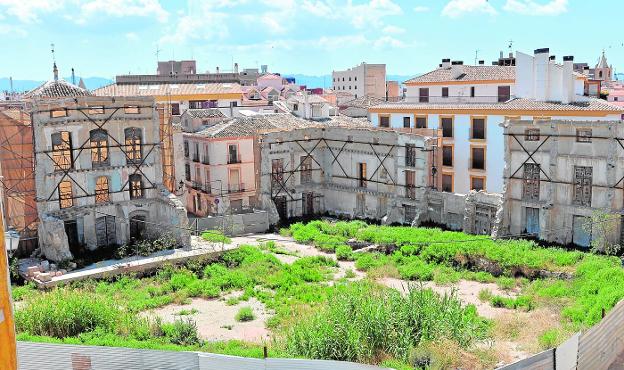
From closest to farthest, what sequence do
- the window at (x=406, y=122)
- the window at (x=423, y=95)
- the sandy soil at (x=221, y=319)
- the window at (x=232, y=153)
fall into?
1. the sandy soil at (x=221, y=319)
2. the window at (x=232, y=153)
3. the window at (x=406, y=122)
4. the window at (x=423, y=95)

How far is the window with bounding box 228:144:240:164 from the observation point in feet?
153

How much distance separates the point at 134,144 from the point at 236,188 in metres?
10.1

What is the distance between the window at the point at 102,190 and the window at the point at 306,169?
14294 mm

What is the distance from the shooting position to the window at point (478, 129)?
4419 centimetres

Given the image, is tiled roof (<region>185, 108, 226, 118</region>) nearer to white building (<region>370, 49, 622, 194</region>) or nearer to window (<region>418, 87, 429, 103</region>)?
white building (<region>370, 49, 622, 194</region>)

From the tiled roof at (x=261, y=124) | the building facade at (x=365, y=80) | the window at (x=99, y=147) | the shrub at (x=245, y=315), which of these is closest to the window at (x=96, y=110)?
the window at (x=99, y=147)

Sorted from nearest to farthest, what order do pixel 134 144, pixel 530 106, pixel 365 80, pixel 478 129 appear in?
pixel 134 144 < pixel 530 106 < pixel 478 129 < pixel 365 80

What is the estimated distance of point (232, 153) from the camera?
4675 cm

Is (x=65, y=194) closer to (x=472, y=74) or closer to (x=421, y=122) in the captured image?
(x=421, y=122)

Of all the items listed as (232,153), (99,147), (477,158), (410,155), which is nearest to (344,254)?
(410,155)

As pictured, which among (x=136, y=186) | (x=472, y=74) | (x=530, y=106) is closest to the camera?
(x=136, y=186)

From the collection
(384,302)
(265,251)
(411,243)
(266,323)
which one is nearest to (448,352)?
(384,302)

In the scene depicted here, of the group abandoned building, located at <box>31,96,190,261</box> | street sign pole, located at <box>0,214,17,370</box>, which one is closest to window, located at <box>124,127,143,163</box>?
abandoned building, located at <box>31,96,190,261</box>

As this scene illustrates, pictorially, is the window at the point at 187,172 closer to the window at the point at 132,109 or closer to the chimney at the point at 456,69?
the window at the point at 132,109
